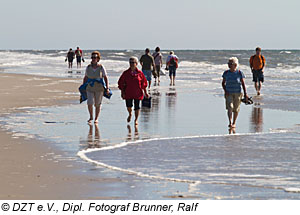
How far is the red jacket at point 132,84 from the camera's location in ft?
48.4

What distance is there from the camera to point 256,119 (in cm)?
1590

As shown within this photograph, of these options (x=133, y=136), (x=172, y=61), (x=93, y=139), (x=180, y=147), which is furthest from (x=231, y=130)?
(x=172, y=61)

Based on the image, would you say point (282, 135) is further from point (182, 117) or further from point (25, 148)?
point (25, 148)

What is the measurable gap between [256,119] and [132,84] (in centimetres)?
320

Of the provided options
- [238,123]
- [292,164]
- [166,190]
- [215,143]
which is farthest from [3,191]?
[238,123]

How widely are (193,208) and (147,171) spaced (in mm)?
2380

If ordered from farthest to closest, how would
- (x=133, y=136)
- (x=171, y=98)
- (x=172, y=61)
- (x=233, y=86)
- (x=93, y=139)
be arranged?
(x=172, y=61)
(x=171, y=98)
(x=233, y=86)
(x=133, y=136)
(x=93, y=139)

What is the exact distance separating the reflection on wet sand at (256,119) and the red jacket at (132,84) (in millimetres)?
2573

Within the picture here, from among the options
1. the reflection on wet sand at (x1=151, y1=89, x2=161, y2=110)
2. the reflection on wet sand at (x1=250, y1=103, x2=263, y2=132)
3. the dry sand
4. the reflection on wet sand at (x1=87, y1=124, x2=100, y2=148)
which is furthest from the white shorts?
the reflection on wet sand at (x1=151, y1=89, x2=161, y2=110)

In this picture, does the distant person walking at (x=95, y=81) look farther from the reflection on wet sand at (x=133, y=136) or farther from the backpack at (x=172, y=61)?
the backpack at (x=172, y=61)

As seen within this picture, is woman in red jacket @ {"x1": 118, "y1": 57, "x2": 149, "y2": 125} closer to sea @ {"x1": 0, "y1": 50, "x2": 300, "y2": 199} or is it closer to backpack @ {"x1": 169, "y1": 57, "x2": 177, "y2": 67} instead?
sea @ {"x1": 0, "y1": 50, "x2": 300, "y2": 199}

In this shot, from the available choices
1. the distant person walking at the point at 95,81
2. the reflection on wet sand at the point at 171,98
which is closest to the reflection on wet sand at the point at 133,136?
the distant person walking at the point at 95,81

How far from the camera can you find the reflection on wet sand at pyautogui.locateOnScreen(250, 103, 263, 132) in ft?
46.4

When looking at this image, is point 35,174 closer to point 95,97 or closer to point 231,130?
point 231,130
